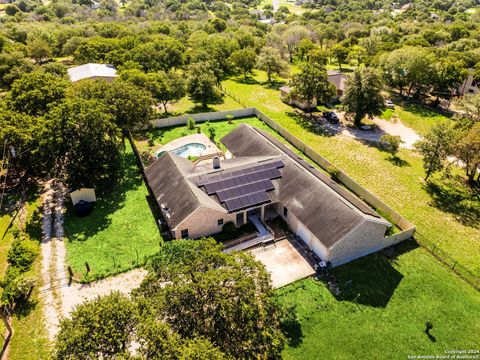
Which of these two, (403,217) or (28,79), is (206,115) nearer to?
(28,79)

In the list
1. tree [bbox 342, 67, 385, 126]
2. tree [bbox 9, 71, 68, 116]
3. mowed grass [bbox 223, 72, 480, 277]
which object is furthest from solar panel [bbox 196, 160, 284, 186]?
tree [bbox 342, 67, 385, 126]

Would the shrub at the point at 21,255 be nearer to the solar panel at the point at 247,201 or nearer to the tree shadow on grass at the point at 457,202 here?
the solar panel at the point at 247,201

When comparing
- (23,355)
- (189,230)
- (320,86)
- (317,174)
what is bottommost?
(23,355)

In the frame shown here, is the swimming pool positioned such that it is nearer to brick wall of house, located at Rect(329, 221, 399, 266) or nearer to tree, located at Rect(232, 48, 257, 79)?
brick wall of house, located at Rect(329, 221, 399, 266)

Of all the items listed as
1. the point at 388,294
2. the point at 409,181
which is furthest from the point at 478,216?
the point at 388,294

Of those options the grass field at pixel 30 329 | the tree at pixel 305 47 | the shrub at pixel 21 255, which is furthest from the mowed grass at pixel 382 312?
the tree at pixel 305 47

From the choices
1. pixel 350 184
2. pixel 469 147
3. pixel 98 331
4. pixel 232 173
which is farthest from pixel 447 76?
pixel 98 331

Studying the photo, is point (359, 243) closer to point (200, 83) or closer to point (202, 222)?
point (202, 222)
